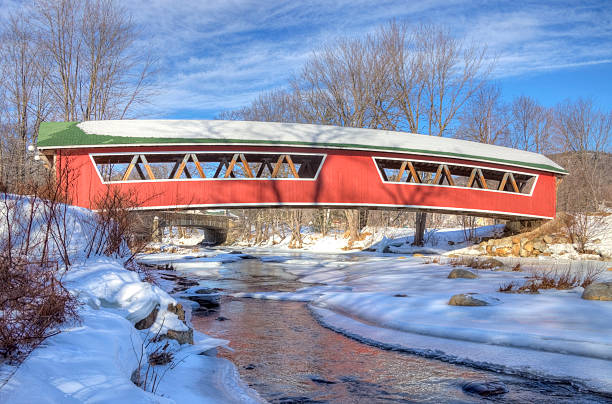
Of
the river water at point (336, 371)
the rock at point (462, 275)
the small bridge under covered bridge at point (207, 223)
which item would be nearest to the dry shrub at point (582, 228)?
the rock at point (462, 275)

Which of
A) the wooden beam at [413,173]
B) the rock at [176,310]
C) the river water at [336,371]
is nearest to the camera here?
the river water at [336,371]

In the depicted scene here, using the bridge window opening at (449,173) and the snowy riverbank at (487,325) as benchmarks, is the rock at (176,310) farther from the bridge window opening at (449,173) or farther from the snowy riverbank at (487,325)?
the bridge window opening at (449,173)

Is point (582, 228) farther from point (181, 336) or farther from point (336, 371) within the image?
point (181, 336)

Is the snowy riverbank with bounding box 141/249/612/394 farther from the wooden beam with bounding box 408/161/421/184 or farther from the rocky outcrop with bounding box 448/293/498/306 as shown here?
the wooden beam with bounding box 408/161/421/184

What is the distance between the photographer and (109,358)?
9.18 feet

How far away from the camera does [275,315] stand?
25.2 ft

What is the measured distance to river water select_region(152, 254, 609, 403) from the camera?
384cm

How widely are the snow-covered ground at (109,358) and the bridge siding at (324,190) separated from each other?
7059 millimetres

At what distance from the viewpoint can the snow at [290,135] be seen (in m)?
13.2

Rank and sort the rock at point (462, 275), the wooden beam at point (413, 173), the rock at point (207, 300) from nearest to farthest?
1. the rock at point (207, 300)
2. the rock at point (462, 275)
3. the wooden beam at point (413, 173)

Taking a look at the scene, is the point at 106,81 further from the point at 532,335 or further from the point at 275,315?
the point at 532,335

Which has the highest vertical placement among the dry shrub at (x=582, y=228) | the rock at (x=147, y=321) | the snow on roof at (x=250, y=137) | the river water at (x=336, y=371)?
the snow on roof at (x=250, y=137)

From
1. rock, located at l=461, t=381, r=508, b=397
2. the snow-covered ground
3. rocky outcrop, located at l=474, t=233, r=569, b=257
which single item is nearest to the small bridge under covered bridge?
rocky outcrop, located at l=474, t=233, r=569, b=257

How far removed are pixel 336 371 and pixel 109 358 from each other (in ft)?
8.14
